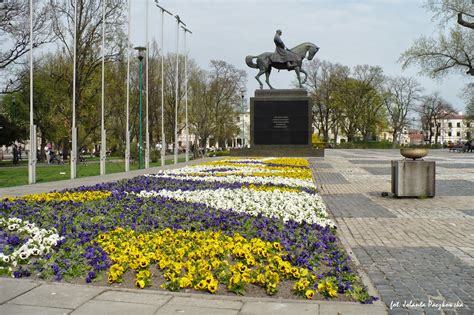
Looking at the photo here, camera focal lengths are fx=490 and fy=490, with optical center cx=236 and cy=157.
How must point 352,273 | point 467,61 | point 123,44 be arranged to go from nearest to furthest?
point 352,273 < point 123,44 < point 467,61

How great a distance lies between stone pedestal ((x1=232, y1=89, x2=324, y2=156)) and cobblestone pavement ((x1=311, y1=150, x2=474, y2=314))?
22.1 metres

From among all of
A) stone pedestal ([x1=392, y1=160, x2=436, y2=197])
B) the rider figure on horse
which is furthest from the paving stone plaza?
the rider figure on horse

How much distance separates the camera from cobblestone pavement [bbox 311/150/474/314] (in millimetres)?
4605

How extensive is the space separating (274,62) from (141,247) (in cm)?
3270

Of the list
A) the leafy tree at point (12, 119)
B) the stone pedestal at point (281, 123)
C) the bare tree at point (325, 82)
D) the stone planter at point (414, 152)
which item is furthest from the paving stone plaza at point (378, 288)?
the bare tree at point (325, 82)

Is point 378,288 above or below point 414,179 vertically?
below

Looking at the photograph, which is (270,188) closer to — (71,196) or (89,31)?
(71,196)

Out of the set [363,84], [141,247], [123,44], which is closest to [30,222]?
[141,247]

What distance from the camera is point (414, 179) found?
12.6m

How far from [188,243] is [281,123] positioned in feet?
102

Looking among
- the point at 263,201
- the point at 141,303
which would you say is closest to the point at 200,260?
the point at 141,303

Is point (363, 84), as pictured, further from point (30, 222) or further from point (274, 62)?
point (30, 222)

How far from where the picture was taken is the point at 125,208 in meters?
9.07

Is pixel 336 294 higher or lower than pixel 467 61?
lower
